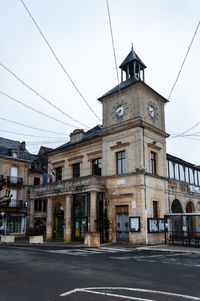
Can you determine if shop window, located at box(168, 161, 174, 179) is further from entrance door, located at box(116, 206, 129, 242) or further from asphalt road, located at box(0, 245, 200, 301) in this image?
asphalt road, located at box(0, 245, 200, 301)

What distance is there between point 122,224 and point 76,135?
1166cm

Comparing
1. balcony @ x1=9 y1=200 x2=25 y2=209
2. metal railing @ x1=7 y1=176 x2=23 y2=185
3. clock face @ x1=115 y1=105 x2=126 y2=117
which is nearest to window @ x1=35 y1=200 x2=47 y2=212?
balcony @ x1=9 y1=200 x2=25 y2=209

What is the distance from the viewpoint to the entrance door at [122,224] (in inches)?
931

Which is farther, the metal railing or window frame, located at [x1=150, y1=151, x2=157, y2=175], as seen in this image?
the metal railing

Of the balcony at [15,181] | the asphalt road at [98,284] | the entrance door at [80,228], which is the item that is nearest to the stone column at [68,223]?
the entrance door at [80,228]

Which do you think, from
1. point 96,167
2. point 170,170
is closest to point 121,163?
point 96,167

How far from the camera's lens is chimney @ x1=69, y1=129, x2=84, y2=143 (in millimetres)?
30984

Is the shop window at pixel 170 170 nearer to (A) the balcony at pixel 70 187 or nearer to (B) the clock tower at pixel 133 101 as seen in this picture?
(B) the clock tower at pixel 133 101

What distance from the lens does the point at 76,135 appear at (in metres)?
31.3

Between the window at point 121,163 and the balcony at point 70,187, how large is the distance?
1.81 m

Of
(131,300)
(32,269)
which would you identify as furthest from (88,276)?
(131,300)

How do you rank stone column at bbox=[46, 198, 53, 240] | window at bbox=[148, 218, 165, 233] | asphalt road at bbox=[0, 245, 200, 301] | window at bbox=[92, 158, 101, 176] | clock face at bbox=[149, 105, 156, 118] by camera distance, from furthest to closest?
window at bbox=[92, 158, 101, 176] → stone column at bbox=[46, 198, 53, 240] → clock face at bbox=[149, 105, 156, 118] → window at bbox=[148, 218, 165, 233] → asphalt road at bbox=[0, 245, 200, 301]

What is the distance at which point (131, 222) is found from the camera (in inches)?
898

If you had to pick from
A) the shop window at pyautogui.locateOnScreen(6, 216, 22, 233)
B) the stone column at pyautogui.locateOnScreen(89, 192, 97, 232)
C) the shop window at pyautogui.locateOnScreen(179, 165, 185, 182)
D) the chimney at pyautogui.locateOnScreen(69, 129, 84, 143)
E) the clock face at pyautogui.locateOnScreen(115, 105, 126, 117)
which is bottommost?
the shop window at pyautogui.locateOnScreen(6, 216, 22, 233)
